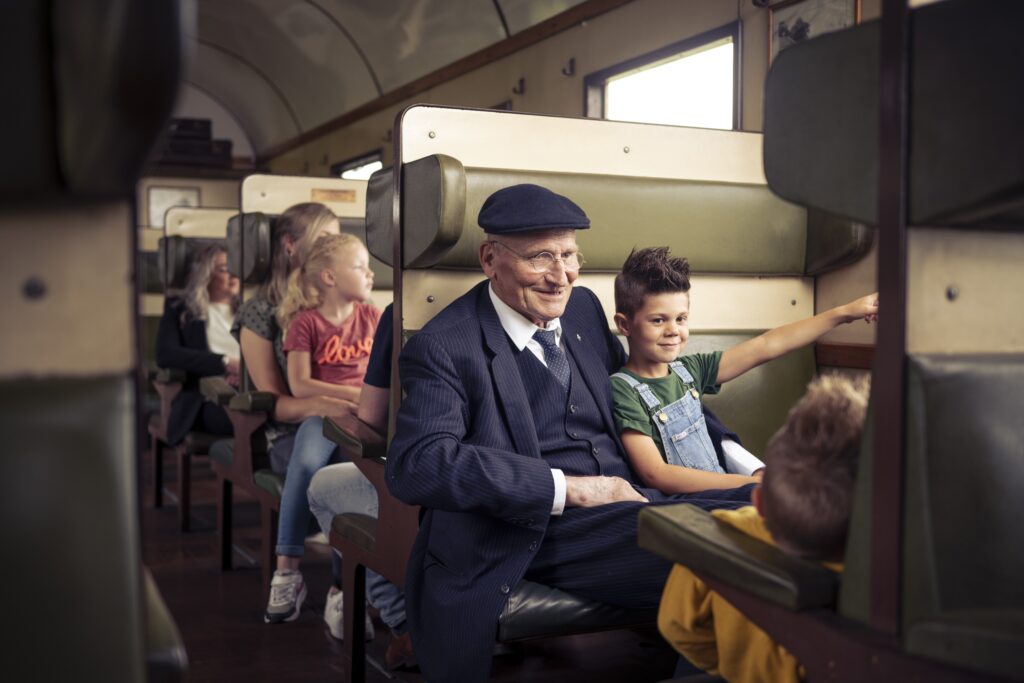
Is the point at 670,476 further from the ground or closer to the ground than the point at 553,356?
closer to the ground

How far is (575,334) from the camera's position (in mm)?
2779

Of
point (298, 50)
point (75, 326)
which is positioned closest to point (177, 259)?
point (75, 326)

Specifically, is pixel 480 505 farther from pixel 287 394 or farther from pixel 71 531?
pixel 287 394

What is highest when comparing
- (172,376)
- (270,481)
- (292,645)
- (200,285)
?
(200,285)

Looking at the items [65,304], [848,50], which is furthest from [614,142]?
[65,304]

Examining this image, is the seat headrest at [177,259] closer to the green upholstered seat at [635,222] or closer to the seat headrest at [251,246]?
the seat headrest at [251,246]

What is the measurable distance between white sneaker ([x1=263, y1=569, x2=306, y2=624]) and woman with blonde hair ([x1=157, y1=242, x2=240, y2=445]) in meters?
1.63

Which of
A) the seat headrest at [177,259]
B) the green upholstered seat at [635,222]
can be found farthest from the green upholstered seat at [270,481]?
the seat headrest at [177,259]

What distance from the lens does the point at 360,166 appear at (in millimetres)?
10617

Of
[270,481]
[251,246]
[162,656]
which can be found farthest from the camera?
[251,246]

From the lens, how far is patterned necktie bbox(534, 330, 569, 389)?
8.74 feet

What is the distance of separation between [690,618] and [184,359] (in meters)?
4.63

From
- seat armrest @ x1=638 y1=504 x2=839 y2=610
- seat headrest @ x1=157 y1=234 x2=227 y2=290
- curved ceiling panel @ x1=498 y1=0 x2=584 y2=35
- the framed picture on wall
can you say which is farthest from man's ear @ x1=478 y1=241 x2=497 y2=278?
curved ceiling panel @ x1=498 y1=0 x2=584 y2=35

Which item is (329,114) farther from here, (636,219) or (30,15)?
(30,15)
